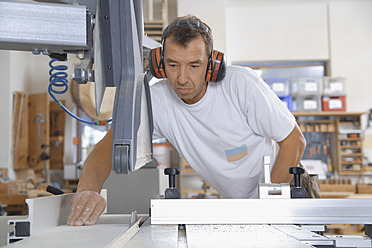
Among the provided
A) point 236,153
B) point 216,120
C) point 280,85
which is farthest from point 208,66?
point 280,85

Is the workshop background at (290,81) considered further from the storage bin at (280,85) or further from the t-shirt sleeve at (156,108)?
the t-shirt sleeve at (156,108)

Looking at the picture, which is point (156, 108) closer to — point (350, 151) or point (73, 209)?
point (73, 209)

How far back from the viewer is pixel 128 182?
1834mm

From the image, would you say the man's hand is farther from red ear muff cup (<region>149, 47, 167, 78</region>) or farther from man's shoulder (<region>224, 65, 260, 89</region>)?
man's shoulder (<region>224, 65, 260, 89</region>)

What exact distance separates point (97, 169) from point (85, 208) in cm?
24

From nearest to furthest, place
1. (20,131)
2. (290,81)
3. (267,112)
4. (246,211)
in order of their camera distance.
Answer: (246,211) → (267,112) → (290,81) → (20,131)

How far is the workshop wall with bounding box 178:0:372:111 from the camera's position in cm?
566

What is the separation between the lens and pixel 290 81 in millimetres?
5625

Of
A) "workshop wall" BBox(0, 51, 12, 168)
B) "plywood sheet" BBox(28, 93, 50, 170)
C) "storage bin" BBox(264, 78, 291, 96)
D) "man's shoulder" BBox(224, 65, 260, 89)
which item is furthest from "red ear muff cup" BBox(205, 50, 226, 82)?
"workshop wall" BBox(0, 51, 12, 168)

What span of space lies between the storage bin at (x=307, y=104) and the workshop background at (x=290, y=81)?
0.04ft

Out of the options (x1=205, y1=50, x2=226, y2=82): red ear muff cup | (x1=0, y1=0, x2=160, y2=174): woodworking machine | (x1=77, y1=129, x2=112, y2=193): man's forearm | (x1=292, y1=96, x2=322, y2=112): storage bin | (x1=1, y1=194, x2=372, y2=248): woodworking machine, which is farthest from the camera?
(x1=292, y1=96, x2=322, y2=112): storage bin

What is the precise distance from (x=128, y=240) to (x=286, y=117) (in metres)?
0.96

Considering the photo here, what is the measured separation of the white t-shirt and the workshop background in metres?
3.48

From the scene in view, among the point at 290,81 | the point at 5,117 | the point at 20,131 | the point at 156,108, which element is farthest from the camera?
the point at 20,131
